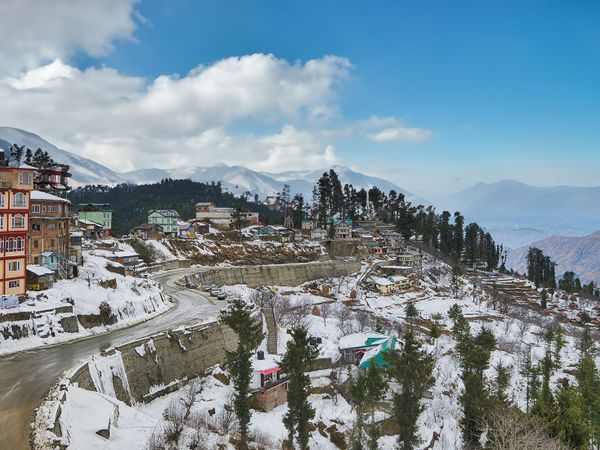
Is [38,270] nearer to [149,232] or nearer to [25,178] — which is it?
[25,178]

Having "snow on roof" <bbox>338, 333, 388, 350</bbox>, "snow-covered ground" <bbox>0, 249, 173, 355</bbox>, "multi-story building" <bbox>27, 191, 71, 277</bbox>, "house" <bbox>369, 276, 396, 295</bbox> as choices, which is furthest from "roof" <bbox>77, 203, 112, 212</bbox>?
"snow on roof" <bbox>338, 333, 388, 350</bbox>

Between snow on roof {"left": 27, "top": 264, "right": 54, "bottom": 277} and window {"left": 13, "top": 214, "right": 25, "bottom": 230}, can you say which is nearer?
window {"left": 13, "top": 214, "right": 25, "bottom": 230}

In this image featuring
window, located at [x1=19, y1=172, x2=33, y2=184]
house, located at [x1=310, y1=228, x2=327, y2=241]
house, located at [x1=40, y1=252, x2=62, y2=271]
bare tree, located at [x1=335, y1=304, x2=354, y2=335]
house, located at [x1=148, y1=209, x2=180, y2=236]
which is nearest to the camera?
window, located at [x1=19, y1=172, x2=33, y2=184]

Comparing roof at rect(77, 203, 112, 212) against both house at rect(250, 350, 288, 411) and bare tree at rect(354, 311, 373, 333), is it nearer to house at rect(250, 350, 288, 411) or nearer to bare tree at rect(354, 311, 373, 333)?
bare tree at rect(354, 311, 373, 333)

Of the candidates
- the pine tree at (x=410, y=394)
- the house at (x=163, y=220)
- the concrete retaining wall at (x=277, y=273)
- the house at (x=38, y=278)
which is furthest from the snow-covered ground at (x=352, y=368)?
the house at (x=163, y=220)

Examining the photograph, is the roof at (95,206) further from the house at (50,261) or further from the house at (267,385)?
the house at (267,385)
